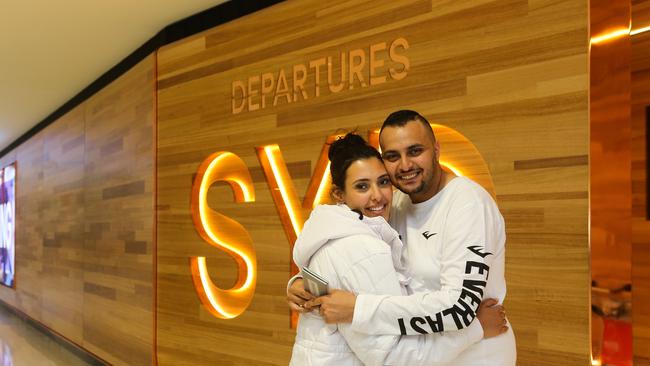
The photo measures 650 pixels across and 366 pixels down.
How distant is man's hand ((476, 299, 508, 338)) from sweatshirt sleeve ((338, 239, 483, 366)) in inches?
4.1

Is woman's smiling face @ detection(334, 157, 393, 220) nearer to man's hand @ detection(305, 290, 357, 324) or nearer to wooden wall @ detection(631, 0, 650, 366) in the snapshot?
man's hand @ detection(305, 290, 357, 324)

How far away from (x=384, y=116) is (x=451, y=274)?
1.64 m

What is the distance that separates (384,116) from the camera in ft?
10.1

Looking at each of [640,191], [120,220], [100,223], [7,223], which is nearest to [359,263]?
[640,191]

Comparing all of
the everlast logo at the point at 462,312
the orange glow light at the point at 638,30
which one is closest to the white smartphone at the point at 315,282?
the everlast logo at the point at 462,312

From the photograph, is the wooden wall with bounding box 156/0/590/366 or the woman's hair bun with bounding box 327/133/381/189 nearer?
the woman's hair bun with bounding box 327/133/381/189

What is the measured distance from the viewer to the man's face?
5.67 ft

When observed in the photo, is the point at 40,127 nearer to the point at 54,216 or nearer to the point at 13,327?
the point at 54,216

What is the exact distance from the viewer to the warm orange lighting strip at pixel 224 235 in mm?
3814

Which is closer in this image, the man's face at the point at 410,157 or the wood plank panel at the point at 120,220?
the man's face at the point at 410,157

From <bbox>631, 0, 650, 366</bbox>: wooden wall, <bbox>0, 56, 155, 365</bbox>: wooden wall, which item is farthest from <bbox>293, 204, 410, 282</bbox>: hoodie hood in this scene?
<bbox>0, 56, 155, 365</bbox>: wooden wall

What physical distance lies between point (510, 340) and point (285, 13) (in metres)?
2.55

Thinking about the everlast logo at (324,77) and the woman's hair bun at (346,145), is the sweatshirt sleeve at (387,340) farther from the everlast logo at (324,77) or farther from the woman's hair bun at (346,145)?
the everlast logo at (324,77)

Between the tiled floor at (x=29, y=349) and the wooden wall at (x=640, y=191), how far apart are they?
18.1 feet
